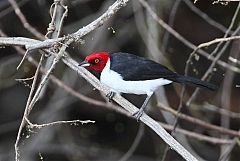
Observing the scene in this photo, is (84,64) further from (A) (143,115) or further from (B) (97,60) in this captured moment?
(A) (143,115)

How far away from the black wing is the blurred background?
149 cm

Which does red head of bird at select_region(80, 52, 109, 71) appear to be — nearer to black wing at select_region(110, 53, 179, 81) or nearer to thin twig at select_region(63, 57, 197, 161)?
black wing at select_region(110, 53, 179, 81)

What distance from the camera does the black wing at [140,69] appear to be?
2562 mm

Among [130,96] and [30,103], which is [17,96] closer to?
[130,96]

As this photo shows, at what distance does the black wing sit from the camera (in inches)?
101

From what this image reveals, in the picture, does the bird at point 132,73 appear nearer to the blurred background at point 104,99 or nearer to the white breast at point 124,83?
the white breast at point 124,83

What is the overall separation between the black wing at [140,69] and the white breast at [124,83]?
0.07 feet

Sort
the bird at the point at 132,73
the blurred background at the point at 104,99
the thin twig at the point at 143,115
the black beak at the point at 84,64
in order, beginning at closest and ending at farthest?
the thin twig at the point at 143,115 → the black beak at the point at 84,64 → the bird at the point at 132,73 → the blurred background at the point at 104,99

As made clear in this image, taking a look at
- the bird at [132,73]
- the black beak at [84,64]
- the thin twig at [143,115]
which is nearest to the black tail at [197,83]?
the bird at [132,73]

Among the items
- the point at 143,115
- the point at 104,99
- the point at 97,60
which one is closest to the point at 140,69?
the point at 97,60

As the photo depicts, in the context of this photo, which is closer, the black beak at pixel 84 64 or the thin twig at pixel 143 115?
the thin twig at pixel 143 115

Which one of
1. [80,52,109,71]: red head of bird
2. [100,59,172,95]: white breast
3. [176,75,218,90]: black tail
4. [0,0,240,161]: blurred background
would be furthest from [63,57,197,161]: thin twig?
[0,0,240,161]: blurred background

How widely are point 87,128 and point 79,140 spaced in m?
0.15

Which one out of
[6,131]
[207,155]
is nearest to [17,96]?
[6,131]
